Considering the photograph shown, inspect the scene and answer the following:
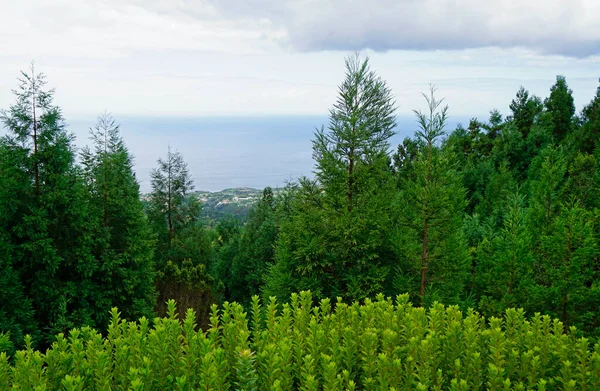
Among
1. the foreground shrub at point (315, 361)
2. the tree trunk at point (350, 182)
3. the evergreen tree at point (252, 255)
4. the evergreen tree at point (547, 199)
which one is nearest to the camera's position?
the foreground shrub at point (315, 361)

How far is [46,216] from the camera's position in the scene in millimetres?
13172

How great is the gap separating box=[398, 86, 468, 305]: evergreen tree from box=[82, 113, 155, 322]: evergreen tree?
32.6 feet

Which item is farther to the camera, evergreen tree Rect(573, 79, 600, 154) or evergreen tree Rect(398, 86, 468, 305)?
evergreen tree Rect(573, 79, 600, 154)

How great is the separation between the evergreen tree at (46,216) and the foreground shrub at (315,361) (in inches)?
406

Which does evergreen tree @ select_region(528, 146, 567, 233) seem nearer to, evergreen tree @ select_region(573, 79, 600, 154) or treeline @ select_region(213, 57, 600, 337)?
treeline @ select_region(213, 57, 600, 337)

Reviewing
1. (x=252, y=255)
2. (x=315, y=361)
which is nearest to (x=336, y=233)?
(x=315, y=361)

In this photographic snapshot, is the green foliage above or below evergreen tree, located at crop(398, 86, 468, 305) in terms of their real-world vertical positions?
below

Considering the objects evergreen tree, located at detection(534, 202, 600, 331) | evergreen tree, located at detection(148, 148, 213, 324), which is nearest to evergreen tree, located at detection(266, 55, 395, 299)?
evergreen tree, located at detection(534, 202, 600, 331)

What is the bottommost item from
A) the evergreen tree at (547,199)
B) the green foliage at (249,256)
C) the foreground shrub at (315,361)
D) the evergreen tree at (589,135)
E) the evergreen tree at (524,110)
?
the green foliage at (249,256)

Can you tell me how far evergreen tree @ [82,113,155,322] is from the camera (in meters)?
15.1

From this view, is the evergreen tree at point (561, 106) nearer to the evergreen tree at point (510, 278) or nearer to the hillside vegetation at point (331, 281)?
the hillside vegetation at point (331, 281)

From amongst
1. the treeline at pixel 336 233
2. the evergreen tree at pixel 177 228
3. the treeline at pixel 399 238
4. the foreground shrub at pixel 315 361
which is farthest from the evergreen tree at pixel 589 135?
the foreground shrub at pixel 315 361

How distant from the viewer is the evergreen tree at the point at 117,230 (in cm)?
1506

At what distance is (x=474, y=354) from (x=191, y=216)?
875 inches
